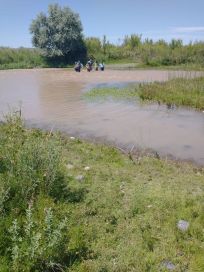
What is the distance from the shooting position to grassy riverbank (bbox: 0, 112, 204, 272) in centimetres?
397

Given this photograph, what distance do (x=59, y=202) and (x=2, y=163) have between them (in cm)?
141

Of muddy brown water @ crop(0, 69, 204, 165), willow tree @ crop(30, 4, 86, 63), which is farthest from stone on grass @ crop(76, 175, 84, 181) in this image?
willow tree @ crop(30, 4, 86, 63)

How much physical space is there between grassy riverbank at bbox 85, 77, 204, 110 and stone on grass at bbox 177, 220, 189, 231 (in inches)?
398

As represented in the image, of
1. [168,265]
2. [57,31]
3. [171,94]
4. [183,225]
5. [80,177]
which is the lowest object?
[168,265]

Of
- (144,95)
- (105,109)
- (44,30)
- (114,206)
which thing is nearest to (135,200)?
(114,206)

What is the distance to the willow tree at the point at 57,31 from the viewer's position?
4369 cm

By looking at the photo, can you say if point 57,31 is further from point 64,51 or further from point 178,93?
point 178,93

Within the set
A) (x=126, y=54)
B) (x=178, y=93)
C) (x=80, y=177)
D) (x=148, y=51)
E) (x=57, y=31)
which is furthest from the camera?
(x=126, y=54)

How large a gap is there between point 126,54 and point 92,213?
156 feet

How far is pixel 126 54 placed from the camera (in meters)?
50.8

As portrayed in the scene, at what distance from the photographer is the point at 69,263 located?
4020mm

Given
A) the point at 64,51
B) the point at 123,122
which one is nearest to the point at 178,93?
the point at 123,122

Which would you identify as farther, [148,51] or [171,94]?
[148,51]

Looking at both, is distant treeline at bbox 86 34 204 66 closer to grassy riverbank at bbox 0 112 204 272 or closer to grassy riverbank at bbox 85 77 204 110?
grassy riverbank at bbox 85 77 204 110
